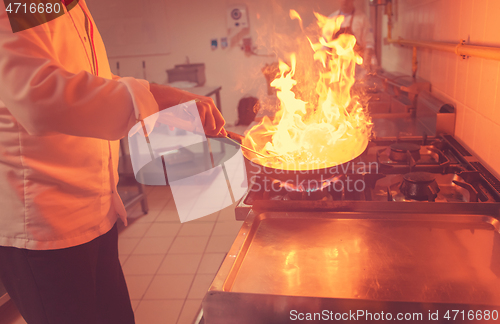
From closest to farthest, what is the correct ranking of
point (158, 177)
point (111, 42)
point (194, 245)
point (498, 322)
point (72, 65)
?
point (498, 322) < point (72, 65) < point (194, 245) < point (158, 177) < point (111, 42)

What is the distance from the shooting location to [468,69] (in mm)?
1305

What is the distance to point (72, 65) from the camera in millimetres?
953

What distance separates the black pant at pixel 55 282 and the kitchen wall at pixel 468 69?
1.26 m

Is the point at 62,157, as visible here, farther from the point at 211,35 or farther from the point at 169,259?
the point at 211,35

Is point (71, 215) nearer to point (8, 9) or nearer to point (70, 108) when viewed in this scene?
point (70, 108)

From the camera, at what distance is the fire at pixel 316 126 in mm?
1159

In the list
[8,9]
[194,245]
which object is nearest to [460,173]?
[8,9]

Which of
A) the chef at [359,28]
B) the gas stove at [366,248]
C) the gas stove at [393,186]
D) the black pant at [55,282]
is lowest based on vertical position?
the black pant at [55,282]

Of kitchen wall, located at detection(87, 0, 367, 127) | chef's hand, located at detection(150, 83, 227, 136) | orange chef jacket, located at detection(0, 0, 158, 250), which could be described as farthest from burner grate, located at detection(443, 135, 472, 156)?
kitchen wall, located at detection(87, 0, 367, 127)

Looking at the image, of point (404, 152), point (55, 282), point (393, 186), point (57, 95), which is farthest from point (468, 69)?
point (55, 282)

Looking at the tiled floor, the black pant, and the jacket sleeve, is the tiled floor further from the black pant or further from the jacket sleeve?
the jacket sleeve

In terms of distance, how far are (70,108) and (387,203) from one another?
81 cm

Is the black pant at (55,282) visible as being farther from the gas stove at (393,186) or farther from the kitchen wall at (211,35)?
the kitchen wall at (211,35)

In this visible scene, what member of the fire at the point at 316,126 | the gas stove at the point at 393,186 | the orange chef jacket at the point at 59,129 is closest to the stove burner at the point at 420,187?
the gas stove at the point at 393,186
